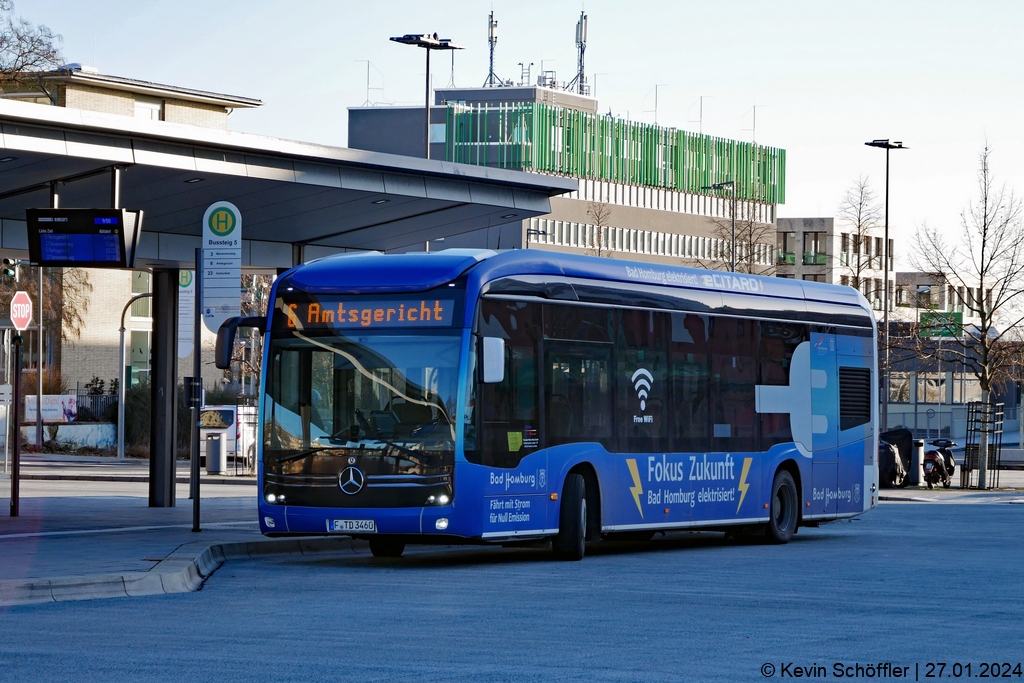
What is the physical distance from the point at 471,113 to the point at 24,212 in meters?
99.3

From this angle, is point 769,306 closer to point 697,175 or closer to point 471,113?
point 471,113

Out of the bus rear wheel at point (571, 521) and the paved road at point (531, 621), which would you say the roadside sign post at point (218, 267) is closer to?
the paved road at point (531, 621)

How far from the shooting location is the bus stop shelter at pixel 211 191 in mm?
18406

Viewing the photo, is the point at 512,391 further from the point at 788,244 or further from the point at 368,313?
the point at 788,244

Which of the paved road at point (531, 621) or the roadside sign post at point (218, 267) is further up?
the roadside sign post at point (218, 267)

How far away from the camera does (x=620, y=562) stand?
58.6ft

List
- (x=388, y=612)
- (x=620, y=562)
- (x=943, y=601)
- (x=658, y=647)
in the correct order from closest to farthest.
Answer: (x=658, y=647), (x=388, y=612), (x=943, y=601), (x=620, y=562)

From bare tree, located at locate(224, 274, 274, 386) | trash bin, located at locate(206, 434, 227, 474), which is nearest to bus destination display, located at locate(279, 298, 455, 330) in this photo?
trash bin, located at locate(206, 434, 227, 474)

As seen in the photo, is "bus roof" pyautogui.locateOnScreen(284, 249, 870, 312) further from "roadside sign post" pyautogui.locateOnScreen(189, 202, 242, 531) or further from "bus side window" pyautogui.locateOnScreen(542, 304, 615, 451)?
"roadside sign post" pyautogui.locateOnScreen(189, 202, 242, 531)

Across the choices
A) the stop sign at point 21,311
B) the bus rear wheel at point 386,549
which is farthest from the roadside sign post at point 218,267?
the stop sign at point 21,311

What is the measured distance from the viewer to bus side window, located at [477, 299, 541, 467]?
1644cm

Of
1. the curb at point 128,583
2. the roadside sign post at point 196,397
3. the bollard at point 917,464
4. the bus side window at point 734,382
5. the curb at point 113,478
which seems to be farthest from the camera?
the bollard at point 917,464

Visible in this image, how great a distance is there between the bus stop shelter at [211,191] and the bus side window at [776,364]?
3867mm

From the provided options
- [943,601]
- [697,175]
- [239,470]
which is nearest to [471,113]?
[697,175]
